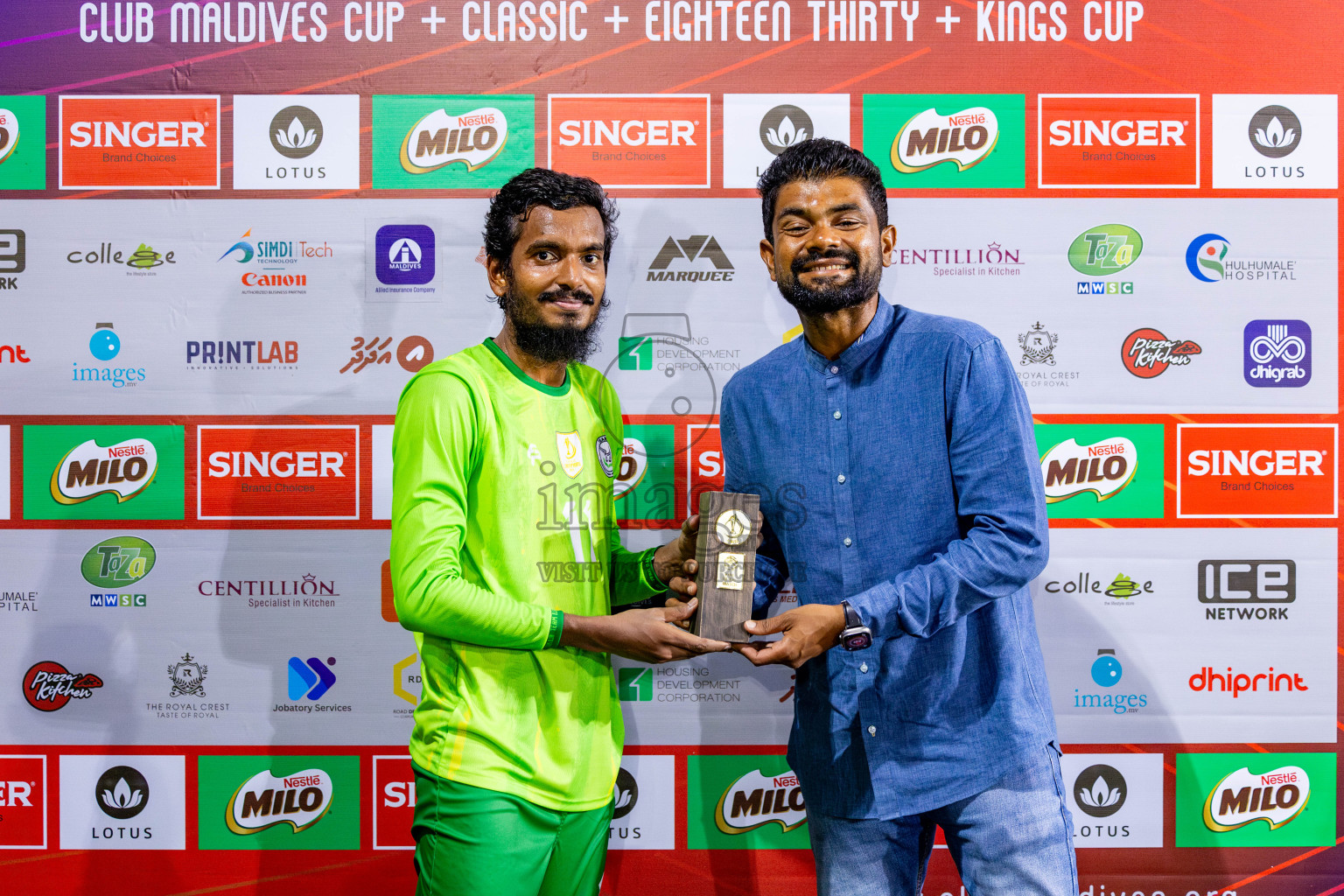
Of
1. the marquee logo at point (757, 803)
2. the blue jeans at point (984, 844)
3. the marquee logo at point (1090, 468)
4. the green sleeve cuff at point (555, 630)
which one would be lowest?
the marquee logo at point (757, 803)

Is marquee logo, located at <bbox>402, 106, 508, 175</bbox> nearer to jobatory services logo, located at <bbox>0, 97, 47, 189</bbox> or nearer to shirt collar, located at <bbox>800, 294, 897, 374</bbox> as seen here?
jobatory services logo, located at <bbox>0, 97, 47, 189</bbox>

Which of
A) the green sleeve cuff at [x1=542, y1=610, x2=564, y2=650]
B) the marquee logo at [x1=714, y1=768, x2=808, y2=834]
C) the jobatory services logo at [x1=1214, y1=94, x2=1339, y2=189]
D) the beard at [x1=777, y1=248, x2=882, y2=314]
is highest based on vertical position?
the jobatory services logo at [x1=1214, y1=94, x2=1339, y2=189]

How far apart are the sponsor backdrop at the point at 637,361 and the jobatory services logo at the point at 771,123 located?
0.4 inches

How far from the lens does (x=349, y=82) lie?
2.39 meters

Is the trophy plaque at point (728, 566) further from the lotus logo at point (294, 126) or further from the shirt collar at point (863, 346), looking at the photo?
the lotus logo at point (294, 126)

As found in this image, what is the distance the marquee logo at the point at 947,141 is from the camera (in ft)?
7.82

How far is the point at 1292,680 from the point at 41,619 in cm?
390

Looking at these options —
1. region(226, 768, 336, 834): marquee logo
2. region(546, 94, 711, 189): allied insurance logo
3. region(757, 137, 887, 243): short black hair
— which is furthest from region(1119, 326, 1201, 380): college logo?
region(226, 768, 336, 834): marquee logo

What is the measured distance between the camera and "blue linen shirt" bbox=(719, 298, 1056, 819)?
153cm

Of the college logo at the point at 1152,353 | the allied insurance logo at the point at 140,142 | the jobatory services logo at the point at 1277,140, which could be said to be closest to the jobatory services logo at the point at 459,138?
the allied insurance logo at the point at 140,142

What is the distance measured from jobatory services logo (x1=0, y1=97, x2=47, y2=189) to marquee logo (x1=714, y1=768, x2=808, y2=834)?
2883mm

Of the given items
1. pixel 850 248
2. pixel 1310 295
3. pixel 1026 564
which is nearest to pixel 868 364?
pixel 850 248

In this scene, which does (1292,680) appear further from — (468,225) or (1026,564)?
(468,225)

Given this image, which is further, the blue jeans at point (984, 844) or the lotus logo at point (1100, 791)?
the lotus logo at point (1100, 791)
